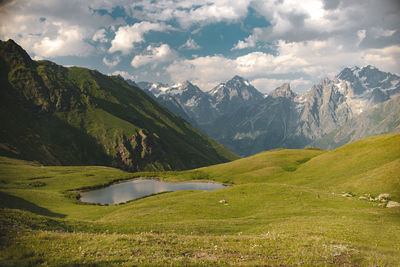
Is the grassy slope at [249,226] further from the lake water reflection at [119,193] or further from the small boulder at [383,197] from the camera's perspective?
the lake water reflection at [119,193]

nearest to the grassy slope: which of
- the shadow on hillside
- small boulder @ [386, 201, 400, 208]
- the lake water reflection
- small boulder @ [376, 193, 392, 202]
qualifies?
the shadow on hillside

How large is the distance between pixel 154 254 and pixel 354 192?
59.4 m

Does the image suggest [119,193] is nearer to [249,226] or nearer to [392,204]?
[249,226]

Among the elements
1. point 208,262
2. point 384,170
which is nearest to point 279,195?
point 384,170

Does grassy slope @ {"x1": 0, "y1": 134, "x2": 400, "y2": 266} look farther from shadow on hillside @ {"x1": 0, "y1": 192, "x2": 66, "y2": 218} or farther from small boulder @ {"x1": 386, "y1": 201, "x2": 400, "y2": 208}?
small boulder @ {"x1": 386, "y1": 201, "x2": 400, "y2": 208}

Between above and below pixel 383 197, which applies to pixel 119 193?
below

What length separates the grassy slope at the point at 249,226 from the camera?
17047 mm

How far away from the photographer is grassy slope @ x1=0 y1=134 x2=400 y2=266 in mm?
17047

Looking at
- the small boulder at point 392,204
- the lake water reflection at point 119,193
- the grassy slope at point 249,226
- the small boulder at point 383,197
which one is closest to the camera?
the grassy slope at point 249,226

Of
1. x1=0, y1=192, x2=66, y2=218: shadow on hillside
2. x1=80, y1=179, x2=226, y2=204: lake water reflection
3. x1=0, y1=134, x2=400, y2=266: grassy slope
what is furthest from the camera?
x1=80, y1=179, x2=226, y2=204: lake water reflection

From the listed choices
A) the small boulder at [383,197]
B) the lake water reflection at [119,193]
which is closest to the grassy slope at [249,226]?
the small boulder at [383,197]

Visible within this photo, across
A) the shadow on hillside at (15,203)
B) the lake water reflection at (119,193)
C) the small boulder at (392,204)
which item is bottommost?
the lake water reflection at (119,193)

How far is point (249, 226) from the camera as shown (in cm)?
3706

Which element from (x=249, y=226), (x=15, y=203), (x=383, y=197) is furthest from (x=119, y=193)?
(x=383, y=197)
